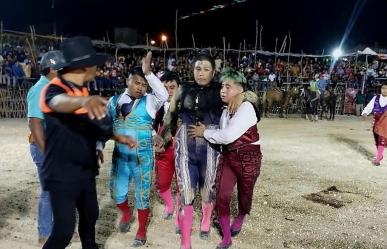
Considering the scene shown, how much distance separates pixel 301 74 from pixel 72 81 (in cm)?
2154

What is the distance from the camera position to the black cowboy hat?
2923mm

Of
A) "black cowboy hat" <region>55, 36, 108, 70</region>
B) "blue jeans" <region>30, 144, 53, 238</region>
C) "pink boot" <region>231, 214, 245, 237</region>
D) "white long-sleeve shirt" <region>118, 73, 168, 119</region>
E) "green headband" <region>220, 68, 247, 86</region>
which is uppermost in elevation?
"black cowboy hat" <region>55, 36, 108, 70</region>

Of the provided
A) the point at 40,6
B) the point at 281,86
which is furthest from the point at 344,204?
the point at 40,6

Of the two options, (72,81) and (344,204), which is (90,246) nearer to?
(72,81)

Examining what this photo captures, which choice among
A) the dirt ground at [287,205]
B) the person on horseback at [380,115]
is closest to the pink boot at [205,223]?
the dirt ground at [287,205]

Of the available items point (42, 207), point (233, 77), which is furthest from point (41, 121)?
point (233, 77)

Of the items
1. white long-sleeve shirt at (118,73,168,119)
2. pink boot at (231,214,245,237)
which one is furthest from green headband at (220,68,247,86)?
pink boot at (231,214,245,237)

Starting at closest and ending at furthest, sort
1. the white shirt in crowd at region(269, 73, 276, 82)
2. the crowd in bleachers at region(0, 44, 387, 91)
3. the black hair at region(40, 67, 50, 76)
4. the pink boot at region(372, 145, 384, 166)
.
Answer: the black hair at region(40, 67, 50, 76)
the pink boot at region(372, 145, 384, 166)
the crowd in bleachers at region(0, 44, 387, 91)
the white shirt in crowd at region(269, 73, 276, 82)

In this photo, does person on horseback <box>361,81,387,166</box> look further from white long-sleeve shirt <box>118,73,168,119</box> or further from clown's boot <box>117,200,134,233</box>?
clown's boot <box>117,200,134,233</box>

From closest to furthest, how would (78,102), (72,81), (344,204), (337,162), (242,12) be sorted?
(78,102) < (72,81) < (344,204) < (337,162) < (242,12)

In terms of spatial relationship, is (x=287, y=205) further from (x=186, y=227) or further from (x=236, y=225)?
(x=186, y=227)

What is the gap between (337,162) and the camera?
30.2 ft

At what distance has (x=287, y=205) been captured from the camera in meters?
6.01

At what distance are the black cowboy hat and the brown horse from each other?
16713 mm
